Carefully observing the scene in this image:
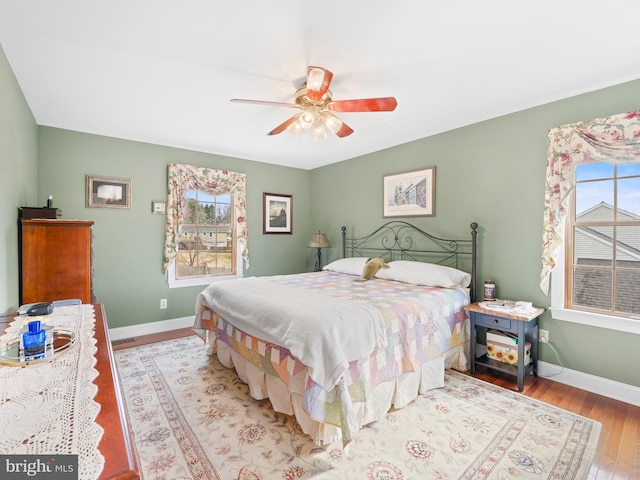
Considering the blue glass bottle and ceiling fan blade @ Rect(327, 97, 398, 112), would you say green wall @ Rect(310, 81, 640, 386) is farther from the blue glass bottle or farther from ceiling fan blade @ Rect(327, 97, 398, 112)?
the blue glass bottle

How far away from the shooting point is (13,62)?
7.22 ft

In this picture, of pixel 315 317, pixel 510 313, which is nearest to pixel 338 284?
pixel 315 317

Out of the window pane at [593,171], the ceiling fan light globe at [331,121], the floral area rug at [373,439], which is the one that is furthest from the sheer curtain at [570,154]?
the ceiling fan light globe at [331,121]

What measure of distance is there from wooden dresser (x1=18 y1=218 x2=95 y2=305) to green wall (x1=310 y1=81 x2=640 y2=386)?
3559mm

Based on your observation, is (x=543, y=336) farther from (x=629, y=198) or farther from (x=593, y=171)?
(x=593, y=171)

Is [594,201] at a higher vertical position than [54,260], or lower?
higher

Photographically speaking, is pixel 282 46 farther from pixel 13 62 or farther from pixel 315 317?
pixel 13 62

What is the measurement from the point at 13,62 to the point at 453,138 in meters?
3.98

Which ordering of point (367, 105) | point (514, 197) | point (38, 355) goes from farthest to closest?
1. point (514, 197)
2. point (367, 105)
3. point (38, 355)

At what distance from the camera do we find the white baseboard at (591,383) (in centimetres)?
240

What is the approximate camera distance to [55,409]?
849 mm

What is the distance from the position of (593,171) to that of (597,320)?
1289 millimetres

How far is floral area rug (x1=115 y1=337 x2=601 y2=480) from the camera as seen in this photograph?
175 cm

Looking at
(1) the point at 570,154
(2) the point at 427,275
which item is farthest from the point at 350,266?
(1) the point at 570,154
